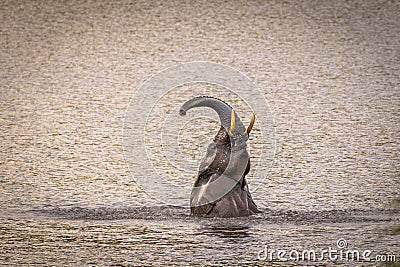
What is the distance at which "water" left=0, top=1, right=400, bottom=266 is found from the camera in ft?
24.9

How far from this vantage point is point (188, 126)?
11.9 metres

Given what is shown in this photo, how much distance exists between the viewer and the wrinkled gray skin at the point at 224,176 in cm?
788

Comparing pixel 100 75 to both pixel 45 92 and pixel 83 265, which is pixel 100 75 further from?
pixel 83 265

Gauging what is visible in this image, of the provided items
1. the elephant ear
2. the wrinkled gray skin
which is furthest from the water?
the elephant ear

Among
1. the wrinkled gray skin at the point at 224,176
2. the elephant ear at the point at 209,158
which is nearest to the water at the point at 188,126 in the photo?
the wrinkled gray skin at the point at 224,176

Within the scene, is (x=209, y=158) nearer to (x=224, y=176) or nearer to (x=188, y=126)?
(x=224, y=176)

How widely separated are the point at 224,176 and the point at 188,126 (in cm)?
402

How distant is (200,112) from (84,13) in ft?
18.0

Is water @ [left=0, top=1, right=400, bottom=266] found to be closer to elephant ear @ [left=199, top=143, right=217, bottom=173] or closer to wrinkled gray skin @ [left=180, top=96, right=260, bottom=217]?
wrinkled gray skin @ [left=180, top=96, right=260, bottom=217]

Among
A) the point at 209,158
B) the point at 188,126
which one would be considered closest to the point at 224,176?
the point at 209,158

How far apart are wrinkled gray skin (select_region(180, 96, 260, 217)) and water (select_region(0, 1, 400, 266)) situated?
4.5 inches

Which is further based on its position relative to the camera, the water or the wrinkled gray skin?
the wrinkled gray skin

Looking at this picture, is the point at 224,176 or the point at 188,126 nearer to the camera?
the point at 224,176

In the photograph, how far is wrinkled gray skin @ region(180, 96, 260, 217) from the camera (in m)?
7.88
